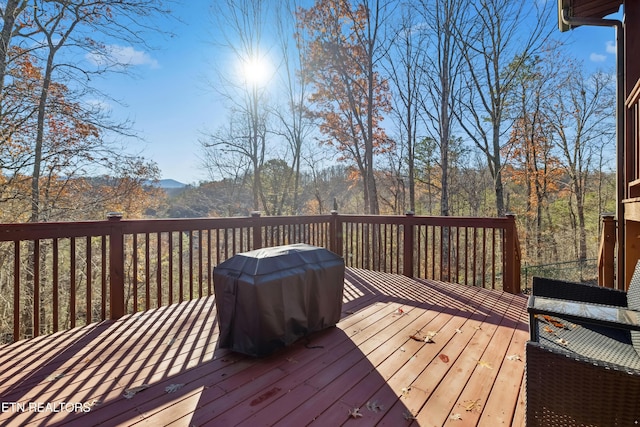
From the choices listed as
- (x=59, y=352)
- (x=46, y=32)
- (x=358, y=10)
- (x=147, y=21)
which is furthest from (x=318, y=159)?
(x=59, y=352)

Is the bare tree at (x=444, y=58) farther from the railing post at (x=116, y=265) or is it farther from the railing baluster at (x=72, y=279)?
the railing baluster at (x=72, y=279)

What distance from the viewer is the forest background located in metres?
6.17

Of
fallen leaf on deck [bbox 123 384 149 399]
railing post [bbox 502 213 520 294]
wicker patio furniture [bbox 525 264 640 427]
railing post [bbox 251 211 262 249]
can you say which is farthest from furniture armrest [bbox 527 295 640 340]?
railing post [bbox 251 211 262 249]

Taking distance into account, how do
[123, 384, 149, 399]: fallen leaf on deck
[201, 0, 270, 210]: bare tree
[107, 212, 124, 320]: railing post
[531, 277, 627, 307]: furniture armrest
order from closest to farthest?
[123, 384, 149, 399]: fallen leaf on deck, [531, 277, 627, 307]: furniture armrest, [107, 212, 124, 320]: railing post, [201, 0, 270, 210]: bare tree

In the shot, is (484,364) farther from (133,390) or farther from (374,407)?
(133,390)

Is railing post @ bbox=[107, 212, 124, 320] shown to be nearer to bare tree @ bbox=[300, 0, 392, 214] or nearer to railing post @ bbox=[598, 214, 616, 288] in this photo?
railing post @ bbox=[598, 214, 616, 288]

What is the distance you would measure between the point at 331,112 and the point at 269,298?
988 centimetres

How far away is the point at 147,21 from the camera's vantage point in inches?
227

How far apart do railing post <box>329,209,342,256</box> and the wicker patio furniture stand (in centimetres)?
377

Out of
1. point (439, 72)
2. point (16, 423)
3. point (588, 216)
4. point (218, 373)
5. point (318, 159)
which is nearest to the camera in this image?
point (16, 423)

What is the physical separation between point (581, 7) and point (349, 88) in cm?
726

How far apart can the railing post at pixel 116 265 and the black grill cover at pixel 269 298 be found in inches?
52.6

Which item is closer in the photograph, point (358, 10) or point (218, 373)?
point (218, 373)

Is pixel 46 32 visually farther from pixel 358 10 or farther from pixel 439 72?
pixel 439 72
